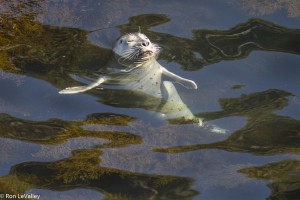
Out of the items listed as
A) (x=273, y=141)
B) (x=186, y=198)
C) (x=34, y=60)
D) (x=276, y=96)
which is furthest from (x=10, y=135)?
(x=276, y=96)

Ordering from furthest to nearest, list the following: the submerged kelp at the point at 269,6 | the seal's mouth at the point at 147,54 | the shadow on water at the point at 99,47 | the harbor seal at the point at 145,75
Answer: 1. the submerged kelp at the point at 269,6
2. the seal's mouth at the point at 147,54
3. the shadow on water at the point at 99,47
4. the harbor seal at the point at 145,75

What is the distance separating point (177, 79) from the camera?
5027 mm

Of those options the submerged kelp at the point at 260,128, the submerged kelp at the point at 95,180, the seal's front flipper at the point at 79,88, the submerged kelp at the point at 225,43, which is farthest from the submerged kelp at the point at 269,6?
the submerged kelp at the point at 95,180

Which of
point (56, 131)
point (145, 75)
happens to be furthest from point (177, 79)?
point (56, 131)

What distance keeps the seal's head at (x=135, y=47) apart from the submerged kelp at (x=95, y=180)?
79.7 inches

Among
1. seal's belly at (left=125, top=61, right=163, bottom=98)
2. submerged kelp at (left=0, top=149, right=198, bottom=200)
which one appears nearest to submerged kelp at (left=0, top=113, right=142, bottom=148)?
submerged kelp at (left=0, top=149, right=198, bottom=200)

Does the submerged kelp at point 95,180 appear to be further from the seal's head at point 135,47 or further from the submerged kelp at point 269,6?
the submerged kelp at point 269,6

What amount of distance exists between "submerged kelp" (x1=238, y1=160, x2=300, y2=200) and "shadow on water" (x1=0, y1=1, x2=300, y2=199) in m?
0.01

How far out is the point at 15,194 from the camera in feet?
11.9

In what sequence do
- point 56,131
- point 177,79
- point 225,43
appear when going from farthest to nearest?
point 225,43 → point 177,79 → point 56,131

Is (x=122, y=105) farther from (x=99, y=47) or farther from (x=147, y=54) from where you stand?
(x=99, y=47)

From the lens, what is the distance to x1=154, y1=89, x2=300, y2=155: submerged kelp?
4129 millimetres

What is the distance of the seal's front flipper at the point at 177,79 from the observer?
192 inches

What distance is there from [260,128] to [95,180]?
217 cm
